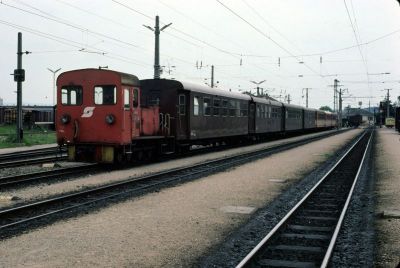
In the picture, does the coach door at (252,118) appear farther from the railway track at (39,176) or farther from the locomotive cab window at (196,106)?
the railway track at (39,176)

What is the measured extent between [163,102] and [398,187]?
10050 millimetres

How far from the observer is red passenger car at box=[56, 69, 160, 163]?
49.9ft

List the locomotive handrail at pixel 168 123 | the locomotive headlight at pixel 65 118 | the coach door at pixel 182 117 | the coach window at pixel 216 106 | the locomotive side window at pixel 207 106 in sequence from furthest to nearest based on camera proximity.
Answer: the coach window at pixel 216 106, the locomotive side window at pixel 207 106, the coach door at pixel 182 117, the locomotive handrail at pixel 168 123, the locomotive headlight at pixel 65 118

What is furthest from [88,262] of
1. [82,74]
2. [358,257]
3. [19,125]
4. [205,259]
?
[19,125]

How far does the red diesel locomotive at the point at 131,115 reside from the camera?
15.3 metres

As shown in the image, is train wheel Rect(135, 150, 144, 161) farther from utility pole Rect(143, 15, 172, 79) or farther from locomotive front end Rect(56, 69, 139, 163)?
utility pole Rect(143, 15, 172, 79)

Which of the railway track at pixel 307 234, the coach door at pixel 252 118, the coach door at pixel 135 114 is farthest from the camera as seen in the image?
the coach door at pixel 252 118

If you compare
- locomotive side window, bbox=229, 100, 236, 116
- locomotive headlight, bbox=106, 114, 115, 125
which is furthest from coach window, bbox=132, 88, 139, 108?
locomotive side window, bbox=229, 100, 236, 116

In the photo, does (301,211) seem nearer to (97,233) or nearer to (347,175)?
(97,233)

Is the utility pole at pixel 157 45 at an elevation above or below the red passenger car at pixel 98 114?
above

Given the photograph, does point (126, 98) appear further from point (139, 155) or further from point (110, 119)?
point (139, 155)

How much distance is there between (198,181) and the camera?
1357cm

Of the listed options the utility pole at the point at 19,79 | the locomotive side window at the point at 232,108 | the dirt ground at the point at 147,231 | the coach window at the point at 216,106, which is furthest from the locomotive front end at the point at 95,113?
the utility pole at the point at 19,79

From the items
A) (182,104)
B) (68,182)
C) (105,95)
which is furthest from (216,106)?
(68,182)
